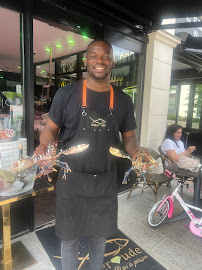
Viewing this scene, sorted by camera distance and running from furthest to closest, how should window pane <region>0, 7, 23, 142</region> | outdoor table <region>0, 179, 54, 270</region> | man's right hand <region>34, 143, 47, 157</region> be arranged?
window pane <region>0, 7, 23, 142</region> → outdoor table <region>0, 179, 54, 270</region> → man's right hand <region>34, 143, 47, 157</region>

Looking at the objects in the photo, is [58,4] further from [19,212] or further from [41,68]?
[41,68]

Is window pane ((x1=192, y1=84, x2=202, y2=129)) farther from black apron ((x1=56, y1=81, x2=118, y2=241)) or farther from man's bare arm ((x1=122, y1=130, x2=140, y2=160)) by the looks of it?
black apron ((x1=56, y1=81, x2=118, y2=241))

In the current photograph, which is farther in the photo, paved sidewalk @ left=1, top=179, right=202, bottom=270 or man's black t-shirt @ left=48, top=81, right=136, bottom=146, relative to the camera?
paved sidewalk @ left=1, top=179, right=202, bottom=270

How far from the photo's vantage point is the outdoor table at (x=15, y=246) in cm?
151

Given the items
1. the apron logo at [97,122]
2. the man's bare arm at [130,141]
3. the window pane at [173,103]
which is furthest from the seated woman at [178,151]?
the window pane at [173,103]

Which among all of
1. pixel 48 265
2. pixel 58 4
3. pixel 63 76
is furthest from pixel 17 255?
pixel 63 76

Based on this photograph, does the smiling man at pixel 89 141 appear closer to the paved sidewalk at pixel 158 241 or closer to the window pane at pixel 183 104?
the paved sidewalk at pixel 158 241

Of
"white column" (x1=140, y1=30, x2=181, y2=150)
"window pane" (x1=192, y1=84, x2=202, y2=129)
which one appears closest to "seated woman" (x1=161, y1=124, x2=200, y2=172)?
"white column" (x1=140, y1=30, x2=181, y2=150)

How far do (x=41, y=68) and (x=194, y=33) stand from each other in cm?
575

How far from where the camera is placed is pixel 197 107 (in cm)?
826

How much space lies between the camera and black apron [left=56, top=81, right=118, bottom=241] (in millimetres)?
1421

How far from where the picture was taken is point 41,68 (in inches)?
320

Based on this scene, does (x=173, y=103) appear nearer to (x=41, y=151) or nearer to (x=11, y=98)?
(x=11, y=98)

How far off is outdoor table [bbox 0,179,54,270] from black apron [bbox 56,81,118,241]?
21 cm
